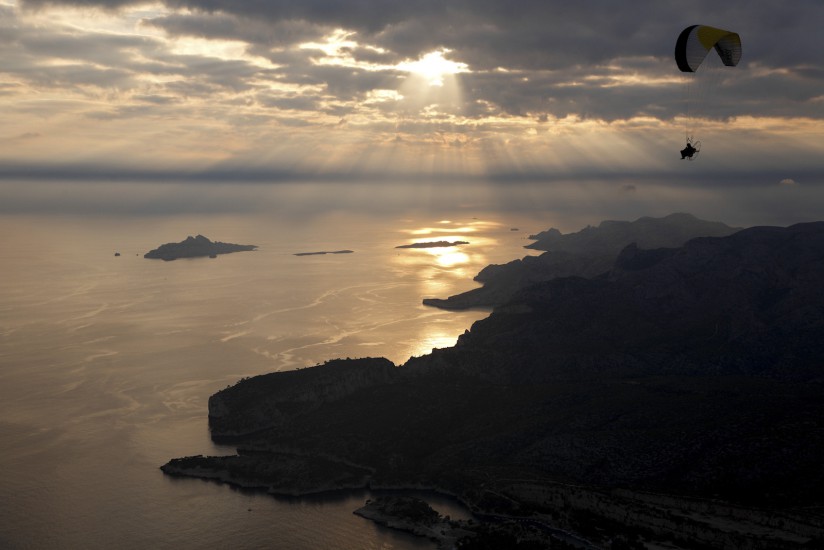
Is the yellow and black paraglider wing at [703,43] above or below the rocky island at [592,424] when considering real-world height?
above

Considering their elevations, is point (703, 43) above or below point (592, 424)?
above

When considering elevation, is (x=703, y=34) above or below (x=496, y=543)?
above

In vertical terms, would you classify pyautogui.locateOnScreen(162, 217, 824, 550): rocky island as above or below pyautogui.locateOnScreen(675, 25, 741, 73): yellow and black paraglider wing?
below

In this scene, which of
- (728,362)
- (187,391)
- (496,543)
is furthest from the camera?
(187,391)

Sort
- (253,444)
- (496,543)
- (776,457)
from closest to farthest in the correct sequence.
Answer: (496,543) → (776,457) → (253,444)

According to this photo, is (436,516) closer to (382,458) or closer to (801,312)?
(382,458)

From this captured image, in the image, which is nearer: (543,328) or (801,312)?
(801,312)

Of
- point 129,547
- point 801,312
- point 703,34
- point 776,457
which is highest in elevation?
point 703,34

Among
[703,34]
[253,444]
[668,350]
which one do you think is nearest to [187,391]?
[253,444]
